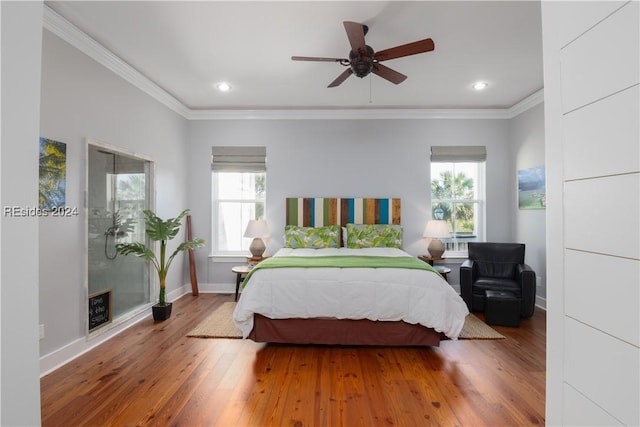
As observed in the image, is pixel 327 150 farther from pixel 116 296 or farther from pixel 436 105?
pixel 116 296

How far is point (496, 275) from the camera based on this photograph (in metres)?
3.94

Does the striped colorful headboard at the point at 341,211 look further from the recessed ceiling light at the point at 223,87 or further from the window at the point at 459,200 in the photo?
the recessed ceiling light at the point at 223,87

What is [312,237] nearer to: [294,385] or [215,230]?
[215,230]

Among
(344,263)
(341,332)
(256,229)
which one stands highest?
(256,229)

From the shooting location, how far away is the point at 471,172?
15.8 feet

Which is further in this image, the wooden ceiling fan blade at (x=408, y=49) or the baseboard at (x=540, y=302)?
the baseboard at (x=540, y=302)

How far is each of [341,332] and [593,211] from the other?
2428mm

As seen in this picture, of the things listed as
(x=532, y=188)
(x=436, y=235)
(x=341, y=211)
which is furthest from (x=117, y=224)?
(x=532, y=188)

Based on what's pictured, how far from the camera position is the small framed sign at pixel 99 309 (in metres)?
2.89

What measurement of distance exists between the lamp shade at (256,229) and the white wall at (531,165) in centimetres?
363

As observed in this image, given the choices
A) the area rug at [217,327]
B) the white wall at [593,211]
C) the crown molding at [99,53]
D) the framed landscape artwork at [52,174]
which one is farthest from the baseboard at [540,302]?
the crown molding at [99,53]

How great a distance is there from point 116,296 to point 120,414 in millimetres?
1678

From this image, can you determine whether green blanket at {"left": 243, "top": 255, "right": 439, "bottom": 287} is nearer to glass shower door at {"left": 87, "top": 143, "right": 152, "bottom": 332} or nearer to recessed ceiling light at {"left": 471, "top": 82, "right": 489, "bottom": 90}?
glass shower door at {"left": 87, "top": 143, "right": 152, "bottom": 332}

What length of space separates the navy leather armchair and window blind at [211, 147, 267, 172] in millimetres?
3203
